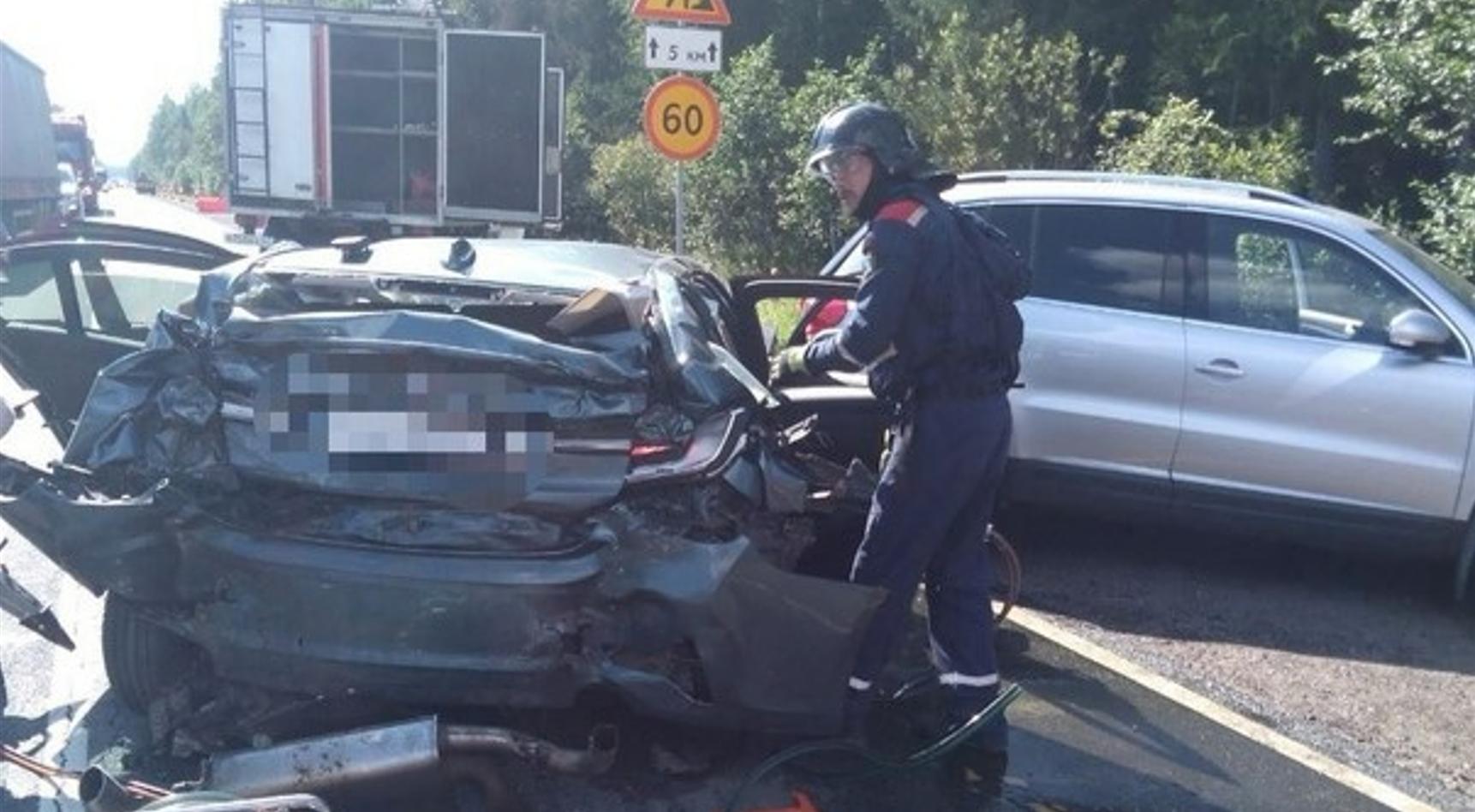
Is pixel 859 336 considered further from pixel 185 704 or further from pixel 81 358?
pixel 81 358

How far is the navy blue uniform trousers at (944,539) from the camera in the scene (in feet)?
17.2

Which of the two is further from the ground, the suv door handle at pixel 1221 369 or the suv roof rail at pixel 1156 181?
the suv roof rail at pixel 1156 181

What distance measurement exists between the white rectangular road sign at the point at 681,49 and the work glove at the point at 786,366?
5336mm

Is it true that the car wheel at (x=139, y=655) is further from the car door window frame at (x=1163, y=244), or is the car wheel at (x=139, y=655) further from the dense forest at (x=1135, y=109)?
the dense forest at (x=1135, y=109)

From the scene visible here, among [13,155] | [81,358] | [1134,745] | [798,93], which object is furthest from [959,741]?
[13,155]

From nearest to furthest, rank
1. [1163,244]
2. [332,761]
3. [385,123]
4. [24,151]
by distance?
[332,761], [1163,244], [385,123], [24,151]

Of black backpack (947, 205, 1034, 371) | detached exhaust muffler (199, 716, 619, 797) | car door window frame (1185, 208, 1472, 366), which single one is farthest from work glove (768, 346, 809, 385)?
car door window frame (1185, 208, 1472, 366)

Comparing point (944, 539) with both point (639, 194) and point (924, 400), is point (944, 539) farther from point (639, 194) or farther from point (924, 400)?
point (639, 194)

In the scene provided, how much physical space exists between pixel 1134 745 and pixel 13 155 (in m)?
23.4

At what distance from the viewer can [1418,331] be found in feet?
23.5

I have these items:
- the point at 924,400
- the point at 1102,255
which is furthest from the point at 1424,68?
the point at 924,400

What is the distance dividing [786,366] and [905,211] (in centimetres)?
88

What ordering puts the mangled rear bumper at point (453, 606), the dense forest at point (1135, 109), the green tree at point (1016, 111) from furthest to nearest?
the green tree at point (1016, 111) → the dense forest at point (1135, 109) → the mangled rear bumper at point (453, 606)

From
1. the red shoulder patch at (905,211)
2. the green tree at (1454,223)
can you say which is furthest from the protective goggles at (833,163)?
the green tree at (1454,223)
